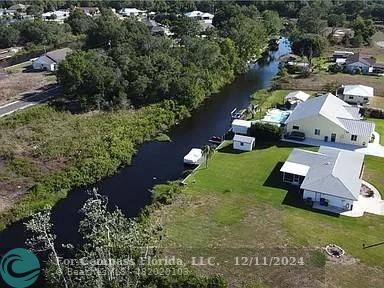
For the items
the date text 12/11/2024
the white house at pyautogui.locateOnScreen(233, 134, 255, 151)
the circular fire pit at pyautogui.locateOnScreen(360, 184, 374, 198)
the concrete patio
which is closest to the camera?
the date text 12/11/2024

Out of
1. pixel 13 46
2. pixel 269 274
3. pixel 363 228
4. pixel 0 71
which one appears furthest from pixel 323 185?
pixel 13 46

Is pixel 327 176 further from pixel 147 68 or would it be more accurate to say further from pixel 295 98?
pixel 147 68

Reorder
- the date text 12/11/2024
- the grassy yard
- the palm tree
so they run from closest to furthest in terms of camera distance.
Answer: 1. the grassy yard
2. the date text 12/11/2024
3. the palm tree

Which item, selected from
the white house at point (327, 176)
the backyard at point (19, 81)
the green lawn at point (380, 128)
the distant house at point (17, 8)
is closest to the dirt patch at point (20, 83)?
the backyard at point (19, 81)

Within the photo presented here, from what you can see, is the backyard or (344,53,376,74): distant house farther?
(344,53,376,74): distant house

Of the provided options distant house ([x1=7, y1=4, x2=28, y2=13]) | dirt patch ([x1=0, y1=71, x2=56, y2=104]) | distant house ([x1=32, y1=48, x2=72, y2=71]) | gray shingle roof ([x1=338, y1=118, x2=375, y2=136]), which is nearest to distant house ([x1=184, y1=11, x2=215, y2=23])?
distant house ([x1=7, y1=4, x2=28, y2=13])

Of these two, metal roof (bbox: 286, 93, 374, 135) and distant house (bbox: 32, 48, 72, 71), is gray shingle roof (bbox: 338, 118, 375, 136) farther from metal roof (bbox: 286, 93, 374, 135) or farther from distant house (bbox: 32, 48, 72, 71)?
distant house (bbox: 32, 48, 72, 71)

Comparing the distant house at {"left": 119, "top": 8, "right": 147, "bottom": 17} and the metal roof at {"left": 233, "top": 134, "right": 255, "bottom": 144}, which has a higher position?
the metal roof at {"left": 233, "top": 134, "right": 255, "bottom": 144}

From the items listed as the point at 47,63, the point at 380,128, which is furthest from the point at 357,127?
the point at 47,63
